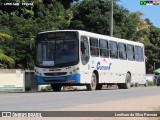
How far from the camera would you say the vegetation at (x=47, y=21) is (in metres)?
36.8

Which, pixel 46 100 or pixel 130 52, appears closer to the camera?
pixel 46 100

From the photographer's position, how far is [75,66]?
27281mm

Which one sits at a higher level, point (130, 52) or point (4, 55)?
point (130, 52)

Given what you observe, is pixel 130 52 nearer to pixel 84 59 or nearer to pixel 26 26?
pixel 84 59

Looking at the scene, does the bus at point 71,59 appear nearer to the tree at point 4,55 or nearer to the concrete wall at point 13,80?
the concrete wall at point 13,80

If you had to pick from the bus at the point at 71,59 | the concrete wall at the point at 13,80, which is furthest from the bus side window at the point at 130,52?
the concrete wall at the point at 13,80

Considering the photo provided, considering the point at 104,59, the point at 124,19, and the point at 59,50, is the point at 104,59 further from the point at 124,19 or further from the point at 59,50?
the point at 124,19

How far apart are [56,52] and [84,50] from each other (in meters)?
1.57

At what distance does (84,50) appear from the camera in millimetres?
27922

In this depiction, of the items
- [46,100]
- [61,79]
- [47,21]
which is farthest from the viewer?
[47,21]

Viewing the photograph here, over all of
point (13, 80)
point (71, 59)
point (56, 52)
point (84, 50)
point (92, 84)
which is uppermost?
point (84, 50)

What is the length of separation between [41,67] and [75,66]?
77.8 inches

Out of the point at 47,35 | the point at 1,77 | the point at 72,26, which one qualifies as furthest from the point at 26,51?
the point at 72,26

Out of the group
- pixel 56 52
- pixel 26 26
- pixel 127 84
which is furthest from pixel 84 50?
pixel 26 26
